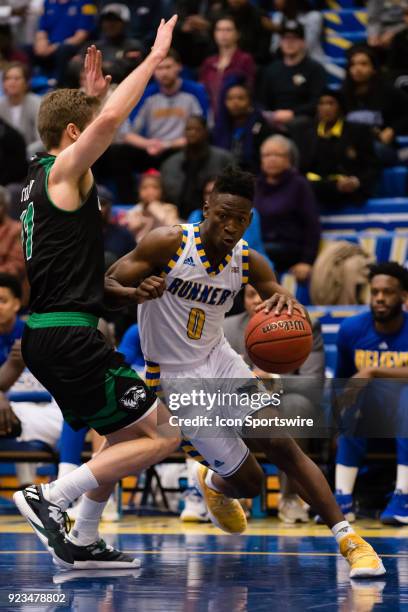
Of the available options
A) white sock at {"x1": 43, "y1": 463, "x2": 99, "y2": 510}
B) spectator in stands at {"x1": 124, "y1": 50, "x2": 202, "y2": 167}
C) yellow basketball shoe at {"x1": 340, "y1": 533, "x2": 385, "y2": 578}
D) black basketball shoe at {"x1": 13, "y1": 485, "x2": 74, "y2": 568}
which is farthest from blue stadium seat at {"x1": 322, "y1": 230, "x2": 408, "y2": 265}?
black basketball shoe at {"x1": 13, "y1": 485, "x2": 74, "y2": 568}

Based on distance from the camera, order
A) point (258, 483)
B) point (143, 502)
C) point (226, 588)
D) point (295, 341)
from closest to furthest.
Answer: point (226, 588), point (295, 341), point (258, 483), point (143, 502)

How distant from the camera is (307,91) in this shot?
13.0 meters

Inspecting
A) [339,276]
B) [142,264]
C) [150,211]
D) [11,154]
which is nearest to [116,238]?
[150,211]

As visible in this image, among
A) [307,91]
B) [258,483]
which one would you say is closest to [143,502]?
[258,483]

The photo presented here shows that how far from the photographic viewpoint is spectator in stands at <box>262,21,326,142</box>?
42.4 ft

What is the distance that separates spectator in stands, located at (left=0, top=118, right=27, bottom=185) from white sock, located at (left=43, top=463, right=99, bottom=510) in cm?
715

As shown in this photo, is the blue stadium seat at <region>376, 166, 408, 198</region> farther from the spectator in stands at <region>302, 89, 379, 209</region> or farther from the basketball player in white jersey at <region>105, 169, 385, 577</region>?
the basketball player in white jersey at <region>105, 169, 385, 577</region>

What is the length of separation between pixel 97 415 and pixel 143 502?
12.6 feet

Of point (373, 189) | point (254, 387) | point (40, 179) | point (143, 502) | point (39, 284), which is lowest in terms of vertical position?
point (143, 502)

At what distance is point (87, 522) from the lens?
6102 millimetres

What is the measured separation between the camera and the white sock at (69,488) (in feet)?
18.6

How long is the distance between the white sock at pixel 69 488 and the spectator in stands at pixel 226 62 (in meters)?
7.90

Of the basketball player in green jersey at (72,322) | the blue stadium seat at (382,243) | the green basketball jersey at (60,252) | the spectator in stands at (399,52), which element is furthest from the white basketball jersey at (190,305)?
the spectator in stands at (399,52)

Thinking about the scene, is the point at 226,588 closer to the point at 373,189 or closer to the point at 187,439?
the point at 187,439
